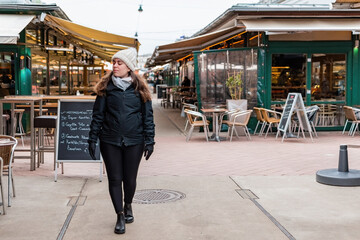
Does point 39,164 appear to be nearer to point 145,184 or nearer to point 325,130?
point 145,184

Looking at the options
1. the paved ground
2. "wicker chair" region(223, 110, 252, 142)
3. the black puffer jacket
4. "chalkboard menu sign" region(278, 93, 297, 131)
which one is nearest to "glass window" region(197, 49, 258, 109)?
"wicker chair" region(223, 110, 252, 142)

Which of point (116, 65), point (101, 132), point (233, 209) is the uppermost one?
point (116, 65)

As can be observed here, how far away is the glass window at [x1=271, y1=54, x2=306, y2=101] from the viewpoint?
1375cm

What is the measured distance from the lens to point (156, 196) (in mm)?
6098

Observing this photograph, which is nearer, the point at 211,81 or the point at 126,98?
the point at 126,98

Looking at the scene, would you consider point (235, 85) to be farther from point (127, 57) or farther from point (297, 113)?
point (127, 57)

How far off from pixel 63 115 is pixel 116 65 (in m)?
2.92

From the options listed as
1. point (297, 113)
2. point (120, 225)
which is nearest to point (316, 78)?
point (297, 113)

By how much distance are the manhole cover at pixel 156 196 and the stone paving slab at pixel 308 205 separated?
1015 mm

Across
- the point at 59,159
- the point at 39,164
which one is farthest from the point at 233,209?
the point at 39,164

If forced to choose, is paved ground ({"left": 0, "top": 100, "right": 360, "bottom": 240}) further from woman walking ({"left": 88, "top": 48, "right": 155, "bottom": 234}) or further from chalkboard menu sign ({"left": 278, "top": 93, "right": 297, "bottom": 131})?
chalkboard menu sign ({"left": 278, "top": 93, "right": 297, "bottom": 131})

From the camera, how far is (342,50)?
13938 millimetres

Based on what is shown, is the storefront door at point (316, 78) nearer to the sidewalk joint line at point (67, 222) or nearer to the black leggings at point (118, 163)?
the sidewalk joint line at point (67, 222)

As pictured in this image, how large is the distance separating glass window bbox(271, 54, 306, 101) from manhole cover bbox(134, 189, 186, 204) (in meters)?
8.09
